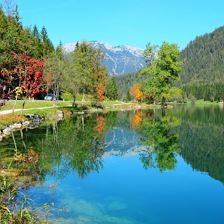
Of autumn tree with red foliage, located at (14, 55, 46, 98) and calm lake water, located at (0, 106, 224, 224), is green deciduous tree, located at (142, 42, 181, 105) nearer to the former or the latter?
autumn tree with red foliage, located at (14, 55, 46, 98)

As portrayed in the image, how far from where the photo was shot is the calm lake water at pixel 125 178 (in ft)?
61.7

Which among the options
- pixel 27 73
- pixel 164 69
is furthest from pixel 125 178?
pixel 164 69

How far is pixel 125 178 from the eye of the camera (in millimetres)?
27203

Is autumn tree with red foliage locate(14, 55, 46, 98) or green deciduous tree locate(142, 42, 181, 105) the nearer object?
autumn tree with red foliage locate(14, 55, 46, 98)

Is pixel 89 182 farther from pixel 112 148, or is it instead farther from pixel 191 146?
pixel 191 146

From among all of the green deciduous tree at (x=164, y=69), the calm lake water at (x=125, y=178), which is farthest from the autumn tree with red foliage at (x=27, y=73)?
the green deciduous tree at (x=164, y=69)

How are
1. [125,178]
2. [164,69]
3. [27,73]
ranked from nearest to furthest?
1. [125,178]
2. [27,73]
3. [164,69]

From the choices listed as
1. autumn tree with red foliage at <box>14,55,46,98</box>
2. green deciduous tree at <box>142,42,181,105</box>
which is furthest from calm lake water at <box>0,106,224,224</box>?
green deciduous tree at <box>142,42,181,105</box>

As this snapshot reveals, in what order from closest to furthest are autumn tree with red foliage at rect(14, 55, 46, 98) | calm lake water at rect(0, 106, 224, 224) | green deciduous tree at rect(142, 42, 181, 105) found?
calm lake water at rect(0, 106, 224, 224) < autumn tree with red foliage at rect(14, 55, 46, 98) < green deciduous tree at rect(142, 42, 181, 105)

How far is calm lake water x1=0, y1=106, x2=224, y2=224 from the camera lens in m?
18.8

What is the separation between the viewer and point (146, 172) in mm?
29203

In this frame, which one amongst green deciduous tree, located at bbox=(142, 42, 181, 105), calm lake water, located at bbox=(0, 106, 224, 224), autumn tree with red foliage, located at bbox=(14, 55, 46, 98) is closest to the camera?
calm lake water, located at bbox=(0, 106, 224, 224)

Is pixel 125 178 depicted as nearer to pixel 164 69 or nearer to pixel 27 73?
pixel 27 73

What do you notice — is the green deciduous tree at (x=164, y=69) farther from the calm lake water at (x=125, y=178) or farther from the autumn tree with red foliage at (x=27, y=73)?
the calm lake water at (x=125, y=178)
